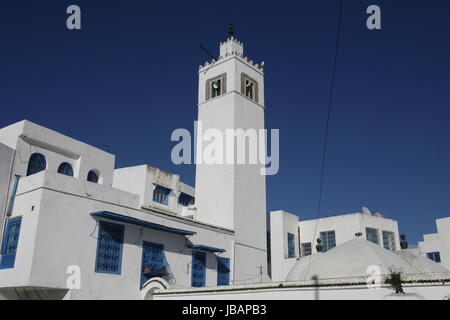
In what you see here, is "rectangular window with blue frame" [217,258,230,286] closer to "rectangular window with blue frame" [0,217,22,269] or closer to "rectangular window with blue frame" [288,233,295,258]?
"rectangular window with blue frame" [288,233,295,258]

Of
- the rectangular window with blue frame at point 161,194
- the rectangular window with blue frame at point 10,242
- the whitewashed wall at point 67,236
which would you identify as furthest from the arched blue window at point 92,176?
the rectangular window with blue frame at point 10,242

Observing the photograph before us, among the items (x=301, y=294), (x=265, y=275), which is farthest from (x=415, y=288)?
(x=265, y=275)

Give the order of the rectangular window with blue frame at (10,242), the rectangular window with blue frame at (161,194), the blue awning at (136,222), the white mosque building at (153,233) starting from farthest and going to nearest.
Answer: the rectangular window with blue frame at (161,194), the blue awning at (136,222), the rectangular window with blue frame at (10,242), the white mosque building at (153,233)

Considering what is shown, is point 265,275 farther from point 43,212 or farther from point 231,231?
point 43,212

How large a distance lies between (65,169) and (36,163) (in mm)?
1770

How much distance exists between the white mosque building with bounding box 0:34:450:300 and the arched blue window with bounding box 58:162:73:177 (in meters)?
0.05

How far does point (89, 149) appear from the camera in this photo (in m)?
21.8

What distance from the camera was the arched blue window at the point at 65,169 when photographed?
66.4 ft

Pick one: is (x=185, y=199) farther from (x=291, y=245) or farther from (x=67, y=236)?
(x=67, y=236)

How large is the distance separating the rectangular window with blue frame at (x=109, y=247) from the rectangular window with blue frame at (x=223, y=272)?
682 centimetres

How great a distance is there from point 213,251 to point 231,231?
88.1 inches

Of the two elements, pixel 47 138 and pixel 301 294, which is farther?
pixel 47 138

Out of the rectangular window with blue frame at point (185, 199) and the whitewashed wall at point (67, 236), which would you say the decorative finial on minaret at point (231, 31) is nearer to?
→ the rectangular window with blue frame at point (185, 199)
